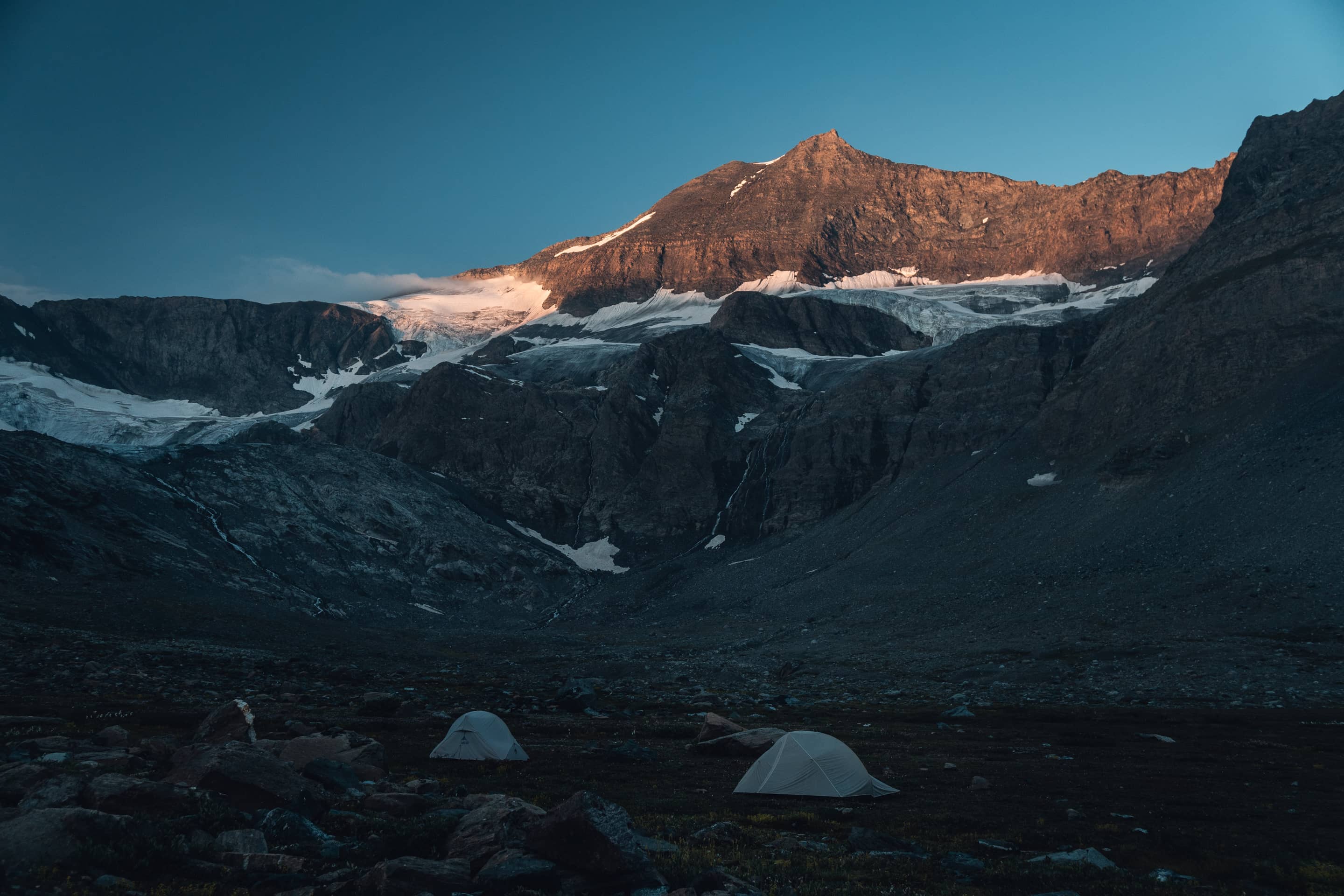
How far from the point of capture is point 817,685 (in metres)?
60.7

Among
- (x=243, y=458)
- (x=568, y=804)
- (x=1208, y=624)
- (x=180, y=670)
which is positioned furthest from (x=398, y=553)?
(x=568, y=804)

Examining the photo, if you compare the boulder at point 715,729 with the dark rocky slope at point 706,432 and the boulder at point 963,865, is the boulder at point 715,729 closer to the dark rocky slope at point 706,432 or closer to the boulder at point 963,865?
the boulder at point 963,865

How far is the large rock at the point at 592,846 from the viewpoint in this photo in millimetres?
13039

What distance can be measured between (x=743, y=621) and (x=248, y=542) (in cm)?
6422

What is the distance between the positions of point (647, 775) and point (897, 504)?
4104 inches

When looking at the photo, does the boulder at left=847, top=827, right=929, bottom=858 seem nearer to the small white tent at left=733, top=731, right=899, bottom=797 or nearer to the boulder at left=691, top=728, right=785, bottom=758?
the small white tent at left=733, top=731, right=899, bottom=797

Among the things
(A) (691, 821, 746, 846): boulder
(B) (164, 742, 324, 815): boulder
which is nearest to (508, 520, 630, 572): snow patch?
(A) (691, 821, 746, 846): boulder

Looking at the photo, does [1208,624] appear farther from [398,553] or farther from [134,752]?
[398,553]

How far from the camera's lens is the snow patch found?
150 meters

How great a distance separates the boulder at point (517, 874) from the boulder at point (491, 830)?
20.8 inches

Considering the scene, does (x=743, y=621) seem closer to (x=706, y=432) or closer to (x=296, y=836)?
(x=706, y=432)

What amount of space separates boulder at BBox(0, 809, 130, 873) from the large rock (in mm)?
6034

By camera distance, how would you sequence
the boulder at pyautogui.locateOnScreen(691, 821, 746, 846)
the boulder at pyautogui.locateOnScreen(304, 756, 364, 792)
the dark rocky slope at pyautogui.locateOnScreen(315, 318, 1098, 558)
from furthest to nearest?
the dark rocky slope at pyautogui.locateOnScreen(315, 318, 1098, 558) < the boulder at pyautogui.locateOnScreen(304, 756, 364, 792) < the boulder at pyautogui.locateOnScreen(691, 821, 746, 846)

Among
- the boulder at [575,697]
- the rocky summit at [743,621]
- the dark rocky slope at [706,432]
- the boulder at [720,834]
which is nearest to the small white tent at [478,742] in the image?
the rocky summit at [743,621]
